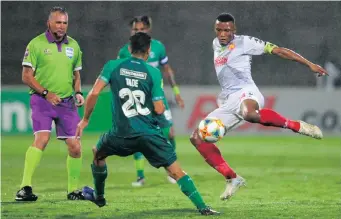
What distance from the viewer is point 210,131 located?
30.7 ft

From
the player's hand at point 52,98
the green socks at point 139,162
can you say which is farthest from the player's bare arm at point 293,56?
the green socks at point 139,162

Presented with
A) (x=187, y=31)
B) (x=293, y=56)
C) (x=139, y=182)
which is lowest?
(x=139, y=182)

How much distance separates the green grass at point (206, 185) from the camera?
28.0 ft

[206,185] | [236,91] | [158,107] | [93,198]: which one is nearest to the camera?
[158,107]

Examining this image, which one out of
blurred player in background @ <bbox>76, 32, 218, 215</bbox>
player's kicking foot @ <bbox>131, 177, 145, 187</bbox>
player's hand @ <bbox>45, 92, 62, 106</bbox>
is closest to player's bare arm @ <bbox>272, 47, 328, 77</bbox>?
blurred player in background @ <bbox>76, 32, 218, 215</bbox>

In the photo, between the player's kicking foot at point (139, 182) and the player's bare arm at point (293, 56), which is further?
the player's kicking foot at point (139, 182)

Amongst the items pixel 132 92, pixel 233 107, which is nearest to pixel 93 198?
pixel 132 92

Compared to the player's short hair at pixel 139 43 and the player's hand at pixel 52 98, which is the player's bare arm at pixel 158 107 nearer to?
the player's short hair at pixel 139 43

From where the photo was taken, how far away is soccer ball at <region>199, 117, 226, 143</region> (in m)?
9.34

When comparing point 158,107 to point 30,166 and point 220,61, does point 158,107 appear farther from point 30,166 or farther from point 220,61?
point 30,166

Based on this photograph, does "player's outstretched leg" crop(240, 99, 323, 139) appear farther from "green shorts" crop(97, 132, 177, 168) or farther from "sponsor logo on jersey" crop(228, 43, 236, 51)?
"green shorts" crop(97, 132, 177, 168)

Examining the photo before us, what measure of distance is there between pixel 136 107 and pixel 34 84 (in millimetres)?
1909

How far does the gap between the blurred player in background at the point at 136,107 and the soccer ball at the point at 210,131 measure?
1.41m

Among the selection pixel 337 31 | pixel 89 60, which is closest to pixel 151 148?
pixel 89 60
